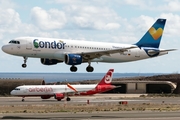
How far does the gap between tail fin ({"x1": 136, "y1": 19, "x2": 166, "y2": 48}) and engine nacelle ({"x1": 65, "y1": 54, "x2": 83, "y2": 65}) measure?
12.3 metres

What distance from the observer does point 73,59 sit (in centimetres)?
6303

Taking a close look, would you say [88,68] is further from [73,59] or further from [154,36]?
[154,36]

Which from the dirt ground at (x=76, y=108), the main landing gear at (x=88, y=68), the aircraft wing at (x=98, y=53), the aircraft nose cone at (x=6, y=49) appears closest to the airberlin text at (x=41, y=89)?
the dirt ground at (x=76, y=108)

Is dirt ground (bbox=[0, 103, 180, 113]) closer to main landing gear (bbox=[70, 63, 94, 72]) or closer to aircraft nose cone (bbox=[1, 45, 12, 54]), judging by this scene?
main landing gear (bbox=[70, 63, 94, 72])

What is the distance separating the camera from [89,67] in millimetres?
67188

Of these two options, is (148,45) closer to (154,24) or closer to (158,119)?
(154,24)

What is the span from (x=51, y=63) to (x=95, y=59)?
20.1 feet

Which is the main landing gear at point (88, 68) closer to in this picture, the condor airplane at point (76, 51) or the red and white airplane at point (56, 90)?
the condor airplane at point (76, 51)

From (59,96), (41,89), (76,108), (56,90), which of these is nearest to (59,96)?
(59,96)

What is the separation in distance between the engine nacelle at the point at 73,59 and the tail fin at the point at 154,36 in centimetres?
1229

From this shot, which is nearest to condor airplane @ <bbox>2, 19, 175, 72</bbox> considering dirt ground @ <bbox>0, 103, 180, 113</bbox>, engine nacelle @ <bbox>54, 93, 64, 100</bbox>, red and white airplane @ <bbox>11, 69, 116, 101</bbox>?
dirt ground @ <bbox>0, 103, 180, 113</bbox>

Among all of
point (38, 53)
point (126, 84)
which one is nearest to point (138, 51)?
point (38, 53)

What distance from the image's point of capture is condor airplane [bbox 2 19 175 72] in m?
Answer: 61.3

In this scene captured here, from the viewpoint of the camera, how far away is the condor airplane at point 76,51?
201 ft
